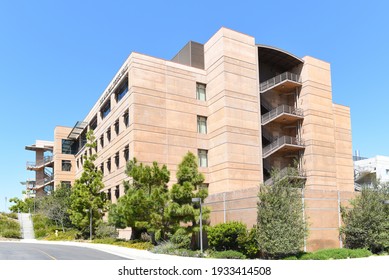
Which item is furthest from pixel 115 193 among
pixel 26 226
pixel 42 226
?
pixel 26 226

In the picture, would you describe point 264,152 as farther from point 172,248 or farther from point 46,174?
point 46,174

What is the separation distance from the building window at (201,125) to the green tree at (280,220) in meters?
18.1

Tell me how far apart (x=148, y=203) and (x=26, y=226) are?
37.3 metres

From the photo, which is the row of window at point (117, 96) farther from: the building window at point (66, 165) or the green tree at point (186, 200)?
the building window at point (66, 165)

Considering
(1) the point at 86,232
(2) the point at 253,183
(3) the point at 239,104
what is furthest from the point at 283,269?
(1) the point at 86,232

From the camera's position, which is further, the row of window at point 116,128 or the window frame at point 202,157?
the row of window at point 116,128

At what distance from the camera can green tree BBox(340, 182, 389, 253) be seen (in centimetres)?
2458

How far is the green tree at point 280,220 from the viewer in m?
22.1

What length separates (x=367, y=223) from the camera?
2475 cm

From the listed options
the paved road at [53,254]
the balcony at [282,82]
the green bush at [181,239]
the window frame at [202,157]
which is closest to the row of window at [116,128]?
the window frame at [202,157]

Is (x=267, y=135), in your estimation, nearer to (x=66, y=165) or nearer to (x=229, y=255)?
(x=229, y=255)

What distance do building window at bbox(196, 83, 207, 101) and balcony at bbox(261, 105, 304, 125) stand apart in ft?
21.5

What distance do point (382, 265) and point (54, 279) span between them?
14.2m

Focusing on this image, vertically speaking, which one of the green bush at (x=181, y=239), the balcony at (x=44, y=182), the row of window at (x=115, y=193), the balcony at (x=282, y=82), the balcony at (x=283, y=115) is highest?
the balcony at (x=282, y=82)
